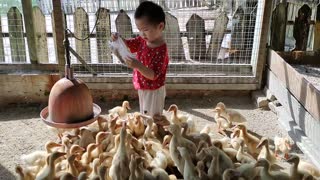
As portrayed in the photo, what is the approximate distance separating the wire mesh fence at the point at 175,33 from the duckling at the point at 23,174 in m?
2.14

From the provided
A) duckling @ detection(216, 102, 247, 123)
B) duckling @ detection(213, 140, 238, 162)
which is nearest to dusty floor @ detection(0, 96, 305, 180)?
duckling @ detection(216, 102, 247, 123)

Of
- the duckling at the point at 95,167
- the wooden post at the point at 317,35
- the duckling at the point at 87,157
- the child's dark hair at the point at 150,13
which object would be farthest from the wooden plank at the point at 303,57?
the duckling at the point at 95,167

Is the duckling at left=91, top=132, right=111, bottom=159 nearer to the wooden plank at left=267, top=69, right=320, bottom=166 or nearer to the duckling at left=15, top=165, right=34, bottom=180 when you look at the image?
the duckling at left=15, top=165, right=34, bottom=180

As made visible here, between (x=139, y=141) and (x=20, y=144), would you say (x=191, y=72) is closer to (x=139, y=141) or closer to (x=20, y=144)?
(x=139, y=141)

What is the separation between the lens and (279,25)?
15.5 feet

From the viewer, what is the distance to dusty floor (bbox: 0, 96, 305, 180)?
3514 mm

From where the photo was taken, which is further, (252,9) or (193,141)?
(252,9)

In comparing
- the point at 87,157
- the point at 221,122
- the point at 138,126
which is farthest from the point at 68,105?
the point at 221,122

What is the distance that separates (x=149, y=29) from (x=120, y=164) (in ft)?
3.57

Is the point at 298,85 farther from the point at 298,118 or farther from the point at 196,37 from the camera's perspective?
the point at 196,37

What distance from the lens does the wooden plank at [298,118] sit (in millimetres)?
3264

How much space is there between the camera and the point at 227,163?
2799 millimetres

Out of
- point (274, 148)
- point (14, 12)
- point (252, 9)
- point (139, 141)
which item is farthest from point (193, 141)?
point (14, 12)

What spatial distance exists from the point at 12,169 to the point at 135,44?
1535 mm
